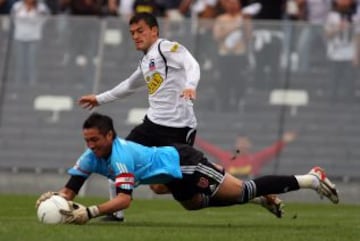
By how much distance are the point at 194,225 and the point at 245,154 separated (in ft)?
31.5

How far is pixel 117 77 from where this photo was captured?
24484mm

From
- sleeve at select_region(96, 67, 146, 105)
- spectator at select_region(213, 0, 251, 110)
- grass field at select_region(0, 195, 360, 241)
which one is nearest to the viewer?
grass field at select_region(0, 195, 360, 241)

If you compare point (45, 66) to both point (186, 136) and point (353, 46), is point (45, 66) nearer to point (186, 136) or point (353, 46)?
point (353, 46)

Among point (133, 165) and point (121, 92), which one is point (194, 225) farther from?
point (121, 92)

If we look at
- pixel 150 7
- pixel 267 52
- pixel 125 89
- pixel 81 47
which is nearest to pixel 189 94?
pixel 125 89

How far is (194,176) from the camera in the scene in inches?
544

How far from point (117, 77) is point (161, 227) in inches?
440

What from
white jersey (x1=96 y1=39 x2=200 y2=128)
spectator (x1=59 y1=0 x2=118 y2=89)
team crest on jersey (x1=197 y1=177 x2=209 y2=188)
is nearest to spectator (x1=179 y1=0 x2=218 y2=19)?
spectator (x1=59 y1=0 x2=118 y2=89)

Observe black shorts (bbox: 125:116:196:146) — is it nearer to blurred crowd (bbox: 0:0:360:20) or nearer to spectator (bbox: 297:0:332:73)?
spectator (bbox: 297:0:332:73)

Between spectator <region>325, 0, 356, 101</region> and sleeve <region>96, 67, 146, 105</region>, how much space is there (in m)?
8.70

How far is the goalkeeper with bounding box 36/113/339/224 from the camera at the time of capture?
42.4ft

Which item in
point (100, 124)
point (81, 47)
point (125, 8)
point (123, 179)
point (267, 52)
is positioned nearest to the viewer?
point (100, 124)

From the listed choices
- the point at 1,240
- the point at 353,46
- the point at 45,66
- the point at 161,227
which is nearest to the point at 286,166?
the point at 353,46

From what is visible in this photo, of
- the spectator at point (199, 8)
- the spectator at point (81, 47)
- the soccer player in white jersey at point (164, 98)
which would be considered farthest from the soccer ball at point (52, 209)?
the spectator at point (199, 8)
